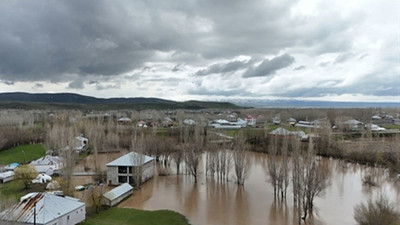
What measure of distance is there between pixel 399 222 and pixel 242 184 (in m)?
12.1

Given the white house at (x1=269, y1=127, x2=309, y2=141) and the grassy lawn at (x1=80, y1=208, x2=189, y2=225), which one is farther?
the white house at (x1=269, y1=127, x2=309, y2=141)

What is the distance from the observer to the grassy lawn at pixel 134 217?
17.1 meters

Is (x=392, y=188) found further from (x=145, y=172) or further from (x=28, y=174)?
(x=28, y=174)

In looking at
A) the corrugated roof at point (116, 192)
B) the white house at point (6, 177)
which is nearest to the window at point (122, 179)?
the corrugated roof at point (116, 192)

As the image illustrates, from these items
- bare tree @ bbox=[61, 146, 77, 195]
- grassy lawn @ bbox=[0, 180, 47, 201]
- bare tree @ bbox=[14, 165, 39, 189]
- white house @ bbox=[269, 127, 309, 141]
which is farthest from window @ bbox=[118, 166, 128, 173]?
white house @ bbox=[269, 127, 309, 141]

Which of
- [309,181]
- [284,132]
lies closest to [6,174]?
[309,181]

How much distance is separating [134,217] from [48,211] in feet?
15.9

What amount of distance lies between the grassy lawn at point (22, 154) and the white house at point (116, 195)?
1986 cm

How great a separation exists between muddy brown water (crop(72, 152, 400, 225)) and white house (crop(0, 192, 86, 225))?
513 centimetres

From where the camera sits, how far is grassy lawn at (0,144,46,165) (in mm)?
36688

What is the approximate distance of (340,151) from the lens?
3756 centimetres

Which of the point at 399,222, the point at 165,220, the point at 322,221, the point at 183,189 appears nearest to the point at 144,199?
the point at 183,189

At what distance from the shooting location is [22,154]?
130 feet

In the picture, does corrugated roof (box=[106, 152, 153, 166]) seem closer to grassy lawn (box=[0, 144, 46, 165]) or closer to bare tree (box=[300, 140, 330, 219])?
bare tree (box=[300, 140, 330, 219])
